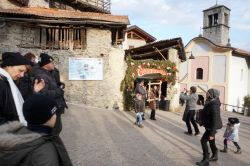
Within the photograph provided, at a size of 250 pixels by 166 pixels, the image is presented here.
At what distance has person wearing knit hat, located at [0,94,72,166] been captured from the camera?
2186 mm

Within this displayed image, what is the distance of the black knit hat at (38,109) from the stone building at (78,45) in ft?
42.3

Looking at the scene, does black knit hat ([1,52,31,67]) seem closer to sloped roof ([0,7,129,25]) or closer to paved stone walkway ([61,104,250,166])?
paved stone walkway ([61,104,250,166])

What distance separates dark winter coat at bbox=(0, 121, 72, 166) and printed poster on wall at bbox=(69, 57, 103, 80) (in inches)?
506

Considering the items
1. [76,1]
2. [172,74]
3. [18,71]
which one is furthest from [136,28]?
[18,71]

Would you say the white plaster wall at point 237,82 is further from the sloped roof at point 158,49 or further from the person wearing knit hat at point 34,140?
the person wearing knit hat at point 34,140

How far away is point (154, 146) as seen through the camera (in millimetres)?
8234

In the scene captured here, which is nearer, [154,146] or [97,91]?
[154,146]

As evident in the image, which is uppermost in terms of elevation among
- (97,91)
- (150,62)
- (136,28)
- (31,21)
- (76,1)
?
(76,1)

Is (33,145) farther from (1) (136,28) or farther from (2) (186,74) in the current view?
(2) (186,74)

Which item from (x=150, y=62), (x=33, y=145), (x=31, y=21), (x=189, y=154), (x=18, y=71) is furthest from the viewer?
(x=150, y=62)

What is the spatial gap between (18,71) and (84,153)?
420 centimetres

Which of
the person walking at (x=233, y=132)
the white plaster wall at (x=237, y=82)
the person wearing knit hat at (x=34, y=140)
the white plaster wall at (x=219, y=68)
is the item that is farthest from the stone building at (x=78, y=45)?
the white plaster wall at (x=237, y=82)

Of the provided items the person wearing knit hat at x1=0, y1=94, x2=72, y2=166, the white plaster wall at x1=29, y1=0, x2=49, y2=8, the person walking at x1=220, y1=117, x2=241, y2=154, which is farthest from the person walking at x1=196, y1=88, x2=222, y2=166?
the white plaster wall at x1=29, y1=0, x2=49, y2=8

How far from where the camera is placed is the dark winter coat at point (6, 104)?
8.87 ft
